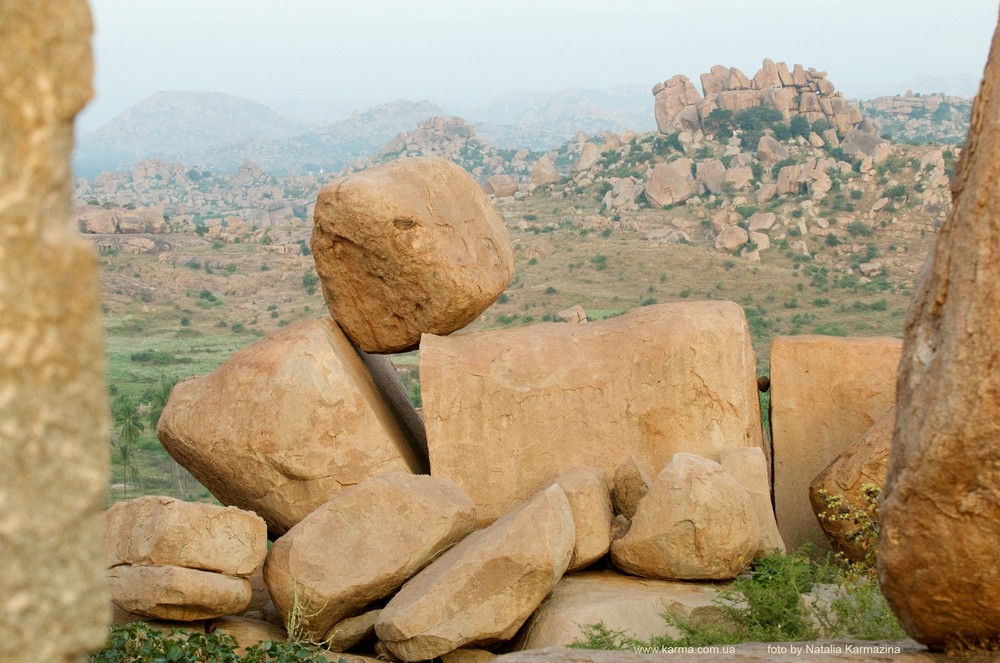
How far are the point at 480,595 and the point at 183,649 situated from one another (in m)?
1.68

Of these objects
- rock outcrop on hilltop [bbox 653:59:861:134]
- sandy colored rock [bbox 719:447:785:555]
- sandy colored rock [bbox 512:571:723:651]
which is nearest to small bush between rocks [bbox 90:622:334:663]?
sandy colored rock [bbox 512:571:723:651]

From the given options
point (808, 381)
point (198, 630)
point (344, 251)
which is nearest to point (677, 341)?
point (808, 381)

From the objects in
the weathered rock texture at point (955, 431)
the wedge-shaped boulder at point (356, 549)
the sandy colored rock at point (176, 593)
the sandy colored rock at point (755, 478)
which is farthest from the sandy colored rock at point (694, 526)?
the weathered rock texture at point (955, 431)

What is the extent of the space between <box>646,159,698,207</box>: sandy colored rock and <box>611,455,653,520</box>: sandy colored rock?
33.4 metres

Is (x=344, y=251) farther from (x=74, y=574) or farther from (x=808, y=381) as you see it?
(x=74, y=574)

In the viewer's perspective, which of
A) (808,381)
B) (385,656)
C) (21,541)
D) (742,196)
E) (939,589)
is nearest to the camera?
(21,541)

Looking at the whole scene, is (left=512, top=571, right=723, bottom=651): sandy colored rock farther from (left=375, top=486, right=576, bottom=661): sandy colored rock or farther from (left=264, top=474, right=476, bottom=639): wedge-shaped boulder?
(left=264, top=474, right=476, bottom=639): wedge-shaped boulder

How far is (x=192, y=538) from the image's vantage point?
676 centimetres

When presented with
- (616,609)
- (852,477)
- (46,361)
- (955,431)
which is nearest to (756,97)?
(852,477)

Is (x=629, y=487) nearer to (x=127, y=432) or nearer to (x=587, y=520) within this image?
(x=587, y=520)

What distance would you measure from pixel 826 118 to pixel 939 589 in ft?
152

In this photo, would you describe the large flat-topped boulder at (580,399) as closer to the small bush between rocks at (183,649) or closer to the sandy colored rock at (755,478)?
the sandy colored rock at (755,478)

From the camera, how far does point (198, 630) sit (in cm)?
682

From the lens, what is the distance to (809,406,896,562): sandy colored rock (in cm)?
774
